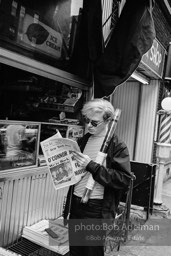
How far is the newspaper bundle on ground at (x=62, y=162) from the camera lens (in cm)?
222

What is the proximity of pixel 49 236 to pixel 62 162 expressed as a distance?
3.78 feet

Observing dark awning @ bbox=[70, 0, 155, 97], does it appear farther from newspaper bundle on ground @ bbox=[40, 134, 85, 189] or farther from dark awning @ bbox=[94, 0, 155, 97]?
newspaper bundle on ground @ bbox=[40, 134, 85, 189]

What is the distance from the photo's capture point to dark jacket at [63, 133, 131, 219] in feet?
7.21

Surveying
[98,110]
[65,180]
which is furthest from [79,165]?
[98,110]

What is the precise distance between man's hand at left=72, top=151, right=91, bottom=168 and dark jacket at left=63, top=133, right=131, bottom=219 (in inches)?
1.3

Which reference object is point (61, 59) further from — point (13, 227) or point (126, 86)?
point (126, 86)

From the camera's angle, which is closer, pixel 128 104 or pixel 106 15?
pixel 106 15

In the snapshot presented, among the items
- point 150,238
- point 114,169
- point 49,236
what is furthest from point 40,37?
point 150,238

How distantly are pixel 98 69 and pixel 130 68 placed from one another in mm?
451

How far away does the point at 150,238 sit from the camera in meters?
4.34

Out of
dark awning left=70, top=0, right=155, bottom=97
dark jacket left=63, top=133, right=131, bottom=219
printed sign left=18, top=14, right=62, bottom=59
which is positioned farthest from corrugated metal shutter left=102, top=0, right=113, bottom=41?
dark jacket left=63, top=133, right=131, bottom=219

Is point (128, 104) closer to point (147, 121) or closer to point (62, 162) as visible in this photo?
point (147, 121)

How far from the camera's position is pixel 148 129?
6.67 metres

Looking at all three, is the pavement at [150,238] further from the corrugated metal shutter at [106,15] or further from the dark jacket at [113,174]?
the corrugated metal shutter at [106,15]
